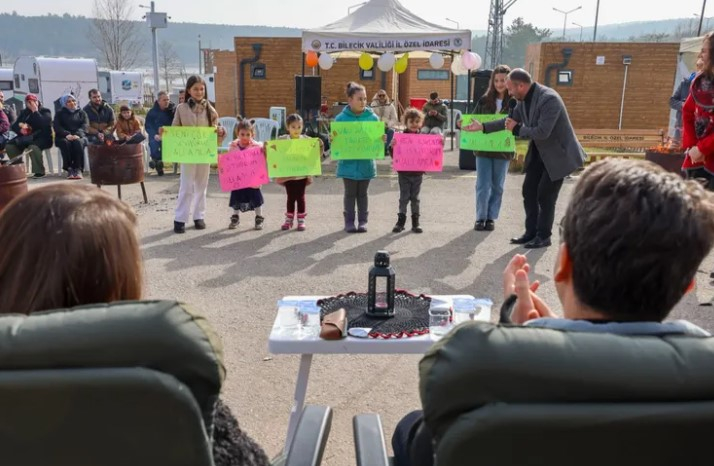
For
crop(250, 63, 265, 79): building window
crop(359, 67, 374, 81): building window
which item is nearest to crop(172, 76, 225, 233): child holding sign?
crop(359, 67, 374, 81): building window

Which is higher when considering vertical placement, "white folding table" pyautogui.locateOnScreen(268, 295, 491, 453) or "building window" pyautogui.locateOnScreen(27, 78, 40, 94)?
"building window" pyautogui.locateOnScreen(27, 78, 40, 94)

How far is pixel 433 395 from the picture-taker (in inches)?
48.1

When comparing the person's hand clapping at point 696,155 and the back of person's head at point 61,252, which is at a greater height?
the back of person's head at point 61,252

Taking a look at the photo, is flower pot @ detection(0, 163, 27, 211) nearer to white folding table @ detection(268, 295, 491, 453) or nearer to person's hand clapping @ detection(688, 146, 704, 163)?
white folding table @ detection(268, 295, 491, 453)

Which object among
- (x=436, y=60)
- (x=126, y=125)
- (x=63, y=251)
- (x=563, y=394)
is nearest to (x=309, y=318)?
(x=63, y=251)

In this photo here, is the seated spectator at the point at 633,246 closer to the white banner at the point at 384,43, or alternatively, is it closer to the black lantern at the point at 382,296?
the black lantern at the point at 382,296

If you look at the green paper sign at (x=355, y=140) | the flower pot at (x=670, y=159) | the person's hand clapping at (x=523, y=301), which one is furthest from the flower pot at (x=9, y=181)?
the flower pot at (x=670, y=159)

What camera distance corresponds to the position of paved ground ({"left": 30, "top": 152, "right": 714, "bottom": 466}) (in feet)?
12.0

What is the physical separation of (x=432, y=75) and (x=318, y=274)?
22.9 metres

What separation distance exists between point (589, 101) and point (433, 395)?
79.1 ft

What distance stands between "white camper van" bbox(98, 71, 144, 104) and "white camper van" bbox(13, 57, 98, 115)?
11.4 metres

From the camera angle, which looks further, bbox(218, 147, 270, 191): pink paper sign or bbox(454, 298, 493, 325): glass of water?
bbox(218, 147, 270, 191): pink paper sign

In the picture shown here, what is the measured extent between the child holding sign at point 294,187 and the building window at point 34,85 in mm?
22405

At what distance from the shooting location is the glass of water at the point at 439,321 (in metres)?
2.95
